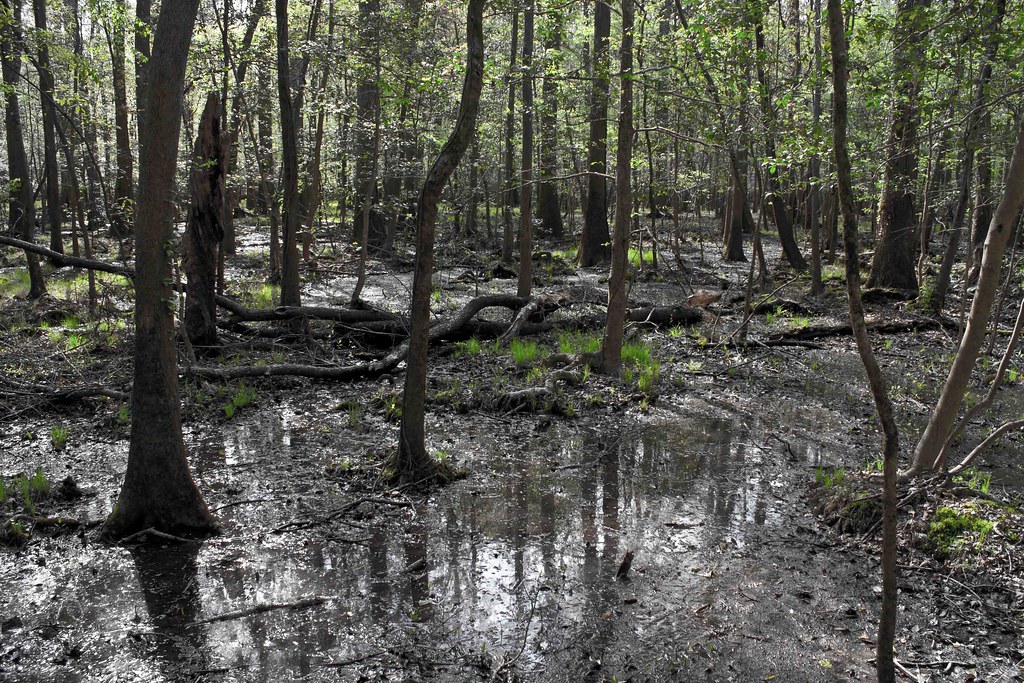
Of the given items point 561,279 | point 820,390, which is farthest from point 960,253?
point 820,390

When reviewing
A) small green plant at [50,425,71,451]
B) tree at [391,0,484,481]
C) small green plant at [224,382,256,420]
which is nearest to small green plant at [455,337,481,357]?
small green plant at [224,382,256,420]

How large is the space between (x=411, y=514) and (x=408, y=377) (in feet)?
4.02

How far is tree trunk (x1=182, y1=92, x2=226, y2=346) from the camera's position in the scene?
35.0 ft

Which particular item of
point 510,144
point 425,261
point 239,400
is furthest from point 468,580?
point 510,144

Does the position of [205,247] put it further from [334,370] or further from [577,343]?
[577,343]

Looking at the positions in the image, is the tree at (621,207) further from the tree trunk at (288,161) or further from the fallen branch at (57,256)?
the fallen branch at (57,256)

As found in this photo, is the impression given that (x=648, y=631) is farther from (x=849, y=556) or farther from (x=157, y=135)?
(x=157, y=135)

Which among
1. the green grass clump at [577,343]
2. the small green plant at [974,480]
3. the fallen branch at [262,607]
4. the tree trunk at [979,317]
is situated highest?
the tree trunk at [979,317]

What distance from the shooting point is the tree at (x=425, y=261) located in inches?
245

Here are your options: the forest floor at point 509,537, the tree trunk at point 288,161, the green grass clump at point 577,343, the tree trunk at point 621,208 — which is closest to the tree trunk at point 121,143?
the tree trunk at point 288,161

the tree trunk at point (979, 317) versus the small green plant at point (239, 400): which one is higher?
the tree trunk at point (979, 317)

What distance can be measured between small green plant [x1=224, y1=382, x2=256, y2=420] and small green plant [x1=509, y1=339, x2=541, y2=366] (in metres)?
3.59

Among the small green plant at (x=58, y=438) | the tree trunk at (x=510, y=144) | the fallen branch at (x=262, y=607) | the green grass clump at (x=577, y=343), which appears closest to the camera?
the fallen branch at (x=262, y=607)

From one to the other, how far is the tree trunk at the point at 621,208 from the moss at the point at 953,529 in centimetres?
491
